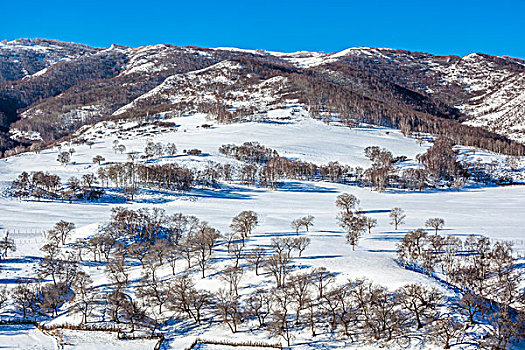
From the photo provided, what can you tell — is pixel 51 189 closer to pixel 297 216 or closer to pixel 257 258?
pixel 297 216

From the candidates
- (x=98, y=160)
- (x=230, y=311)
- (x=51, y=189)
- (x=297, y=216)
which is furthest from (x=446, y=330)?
(x=98, y=160)

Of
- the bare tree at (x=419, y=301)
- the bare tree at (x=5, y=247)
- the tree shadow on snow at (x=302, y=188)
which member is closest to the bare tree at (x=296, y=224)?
the bare tree at (x=419, y=301)

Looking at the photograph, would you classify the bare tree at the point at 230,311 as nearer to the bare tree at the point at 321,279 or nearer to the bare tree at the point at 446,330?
the bare tree at the point at 321,279

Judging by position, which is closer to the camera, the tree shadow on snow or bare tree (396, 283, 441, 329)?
bare tree (396, 283, 441, 329)

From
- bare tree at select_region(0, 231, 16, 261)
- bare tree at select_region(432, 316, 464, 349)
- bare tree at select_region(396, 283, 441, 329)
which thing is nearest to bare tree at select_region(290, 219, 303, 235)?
bare tree at select_region(396, 283, 441, 329)

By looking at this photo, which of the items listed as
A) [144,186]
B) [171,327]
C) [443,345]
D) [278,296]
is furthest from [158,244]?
[144,186]

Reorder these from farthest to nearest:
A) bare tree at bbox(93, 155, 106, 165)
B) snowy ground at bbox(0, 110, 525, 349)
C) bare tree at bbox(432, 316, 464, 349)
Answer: bare tree at bbox(93, 155, 106, 165) → snowy ground at bbox(0, 110, 525, 349) → bare tree at bbox(432, 316, 464, 349)

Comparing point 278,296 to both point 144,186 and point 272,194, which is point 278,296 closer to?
point 272,194

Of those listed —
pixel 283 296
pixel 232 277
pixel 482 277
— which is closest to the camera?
pixel 283 296

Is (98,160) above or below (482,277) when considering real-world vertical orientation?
above

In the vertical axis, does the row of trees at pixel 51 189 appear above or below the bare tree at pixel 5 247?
above

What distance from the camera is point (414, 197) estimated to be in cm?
15725

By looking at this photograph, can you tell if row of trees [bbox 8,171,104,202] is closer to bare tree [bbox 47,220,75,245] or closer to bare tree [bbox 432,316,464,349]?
bare tree [bbox 47,220,75,245]

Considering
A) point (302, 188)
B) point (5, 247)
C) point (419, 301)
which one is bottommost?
point (419, 301)
